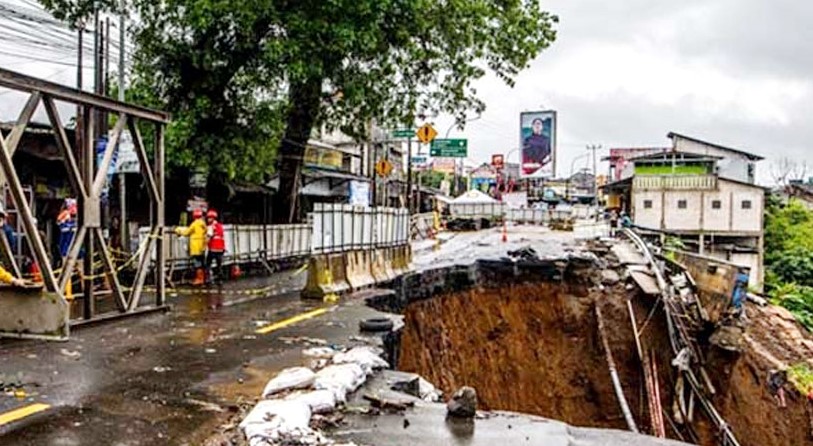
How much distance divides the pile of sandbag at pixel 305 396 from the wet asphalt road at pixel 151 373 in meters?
0.34

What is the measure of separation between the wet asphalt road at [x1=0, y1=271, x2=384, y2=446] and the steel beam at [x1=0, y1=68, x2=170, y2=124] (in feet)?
10.3

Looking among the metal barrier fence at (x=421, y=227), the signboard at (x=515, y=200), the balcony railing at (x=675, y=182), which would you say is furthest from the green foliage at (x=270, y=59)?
the signboard at (x=515, y=200)

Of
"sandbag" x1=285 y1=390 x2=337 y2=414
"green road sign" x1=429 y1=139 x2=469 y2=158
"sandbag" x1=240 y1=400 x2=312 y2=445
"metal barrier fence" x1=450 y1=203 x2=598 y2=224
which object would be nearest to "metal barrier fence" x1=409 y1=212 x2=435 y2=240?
"green road sign" x1=429 y1=139 x2=469 y2=158

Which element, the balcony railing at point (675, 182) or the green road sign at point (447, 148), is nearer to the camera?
the green road sign at point (447, 148)

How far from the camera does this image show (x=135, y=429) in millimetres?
5699

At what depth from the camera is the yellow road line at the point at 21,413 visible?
587 cm

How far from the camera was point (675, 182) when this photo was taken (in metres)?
43.8

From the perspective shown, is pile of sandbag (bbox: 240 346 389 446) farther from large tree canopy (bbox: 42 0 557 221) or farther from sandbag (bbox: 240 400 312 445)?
large tree canopy (bbox: 42 0 557 221)

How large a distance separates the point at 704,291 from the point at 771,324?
5.37ft

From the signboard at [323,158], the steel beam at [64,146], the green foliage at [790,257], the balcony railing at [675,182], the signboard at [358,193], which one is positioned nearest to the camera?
the steel beam at [64,146]

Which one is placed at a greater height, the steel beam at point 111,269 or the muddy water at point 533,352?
the steel beam at point 111,269

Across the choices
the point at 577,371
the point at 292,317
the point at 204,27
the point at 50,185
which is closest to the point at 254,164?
the point at 204,27

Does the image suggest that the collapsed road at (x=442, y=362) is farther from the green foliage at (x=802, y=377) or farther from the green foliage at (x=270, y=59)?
the green foliage at (x=270, y=59)

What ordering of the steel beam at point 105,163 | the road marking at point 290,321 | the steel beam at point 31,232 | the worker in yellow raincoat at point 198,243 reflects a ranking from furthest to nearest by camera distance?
1. the worker in yellow raincoat at point 198,243
2. the road marking at point 290,321
3. the steel beam at point 105,163
4. the steel beam at point 31,232
